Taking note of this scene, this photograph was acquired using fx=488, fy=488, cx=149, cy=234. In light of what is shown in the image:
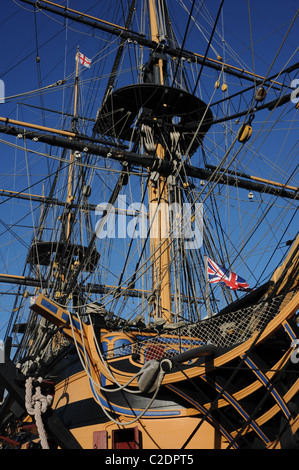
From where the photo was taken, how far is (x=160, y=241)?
1131 centimetres

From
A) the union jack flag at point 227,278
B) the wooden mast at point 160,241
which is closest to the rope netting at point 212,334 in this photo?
the wooden mast at point 160,241

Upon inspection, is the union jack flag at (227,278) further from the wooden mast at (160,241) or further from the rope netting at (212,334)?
the rope netting at (212,334)

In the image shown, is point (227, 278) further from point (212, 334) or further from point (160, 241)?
point (212, 334)

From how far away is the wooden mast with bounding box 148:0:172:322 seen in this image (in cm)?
1043

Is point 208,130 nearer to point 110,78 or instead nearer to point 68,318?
point 110,78

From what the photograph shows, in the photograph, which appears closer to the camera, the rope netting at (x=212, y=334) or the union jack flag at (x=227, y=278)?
the rope netting at (x=212, y=334)

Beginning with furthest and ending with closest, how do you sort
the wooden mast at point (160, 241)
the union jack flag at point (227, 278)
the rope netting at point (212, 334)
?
the union jack flag at point (227, 278), the wooden mast at point (160, 241), the rope netting at point (212, 334)

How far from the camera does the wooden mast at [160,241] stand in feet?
34.2

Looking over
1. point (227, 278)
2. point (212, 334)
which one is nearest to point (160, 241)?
point (227, 278)

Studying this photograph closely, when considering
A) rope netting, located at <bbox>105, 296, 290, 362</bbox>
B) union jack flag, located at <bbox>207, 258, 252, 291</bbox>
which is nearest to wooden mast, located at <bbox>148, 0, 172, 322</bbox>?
union jack flag, located at <bbox>207, 258, 252, 291</bbox>

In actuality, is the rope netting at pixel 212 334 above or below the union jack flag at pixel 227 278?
below

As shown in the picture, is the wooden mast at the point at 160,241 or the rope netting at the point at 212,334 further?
the wooden mast at the point at 160,241

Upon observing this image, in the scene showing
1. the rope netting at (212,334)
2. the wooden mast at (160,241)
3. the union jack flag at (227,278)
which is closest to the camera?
the rope netting at (212,334)

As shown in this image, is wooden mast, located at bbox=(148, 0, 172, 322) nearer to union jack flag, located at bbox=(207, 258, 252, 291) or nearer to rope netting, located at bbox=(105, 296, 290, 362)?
union jack flag, located at bbox=(207, 258, 252, 291)
